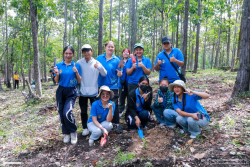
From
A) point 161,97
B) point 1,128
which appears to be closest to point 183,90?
point 161,97

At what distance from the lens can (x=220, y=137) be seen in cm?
338

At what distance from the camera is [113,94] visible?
392cm

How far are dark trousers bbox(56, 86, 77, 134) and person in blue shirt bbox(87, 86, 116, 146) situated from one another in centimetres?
45

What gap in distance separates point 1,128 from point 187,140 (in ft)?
19.7

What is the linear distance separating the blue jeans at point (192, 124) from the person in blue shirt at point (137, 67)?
1.41 m

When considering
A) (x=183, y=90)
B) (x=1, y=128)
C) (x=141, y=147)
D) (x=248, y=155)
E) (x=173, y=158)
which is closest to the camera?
(x=248, y=155)

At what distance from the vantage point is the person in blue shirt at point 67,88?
381 centimetres

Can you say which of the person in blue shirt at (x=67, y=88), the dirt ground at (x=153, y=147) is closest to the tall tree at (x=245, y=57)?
the dirt ground at (x=153, y=147)

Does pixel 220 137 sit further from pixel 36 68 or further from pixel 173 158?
pixel 36 68

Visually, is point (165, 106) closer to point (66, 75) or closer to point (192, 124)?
point (192, 124)

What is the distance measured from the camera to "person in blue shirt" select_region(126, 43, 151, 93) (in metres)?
4.30

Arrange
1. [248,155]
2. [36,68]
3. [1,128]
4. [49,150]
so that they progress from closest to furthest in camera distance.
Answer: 1. [248,155]
2. [49,150]
3. [1,128]
4. [36,68]

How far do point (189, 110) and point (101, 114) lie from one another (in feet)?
6.33

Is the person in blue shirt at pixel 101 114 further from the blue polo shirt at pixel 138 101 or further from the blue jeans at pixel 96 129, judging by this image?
the blue polo shirt at pixel 138 101
